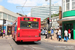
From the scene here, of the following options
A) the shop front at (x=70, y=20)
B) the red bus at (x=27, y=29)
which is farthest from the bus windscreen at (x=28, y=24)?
the shop front at (x=70, y=20)

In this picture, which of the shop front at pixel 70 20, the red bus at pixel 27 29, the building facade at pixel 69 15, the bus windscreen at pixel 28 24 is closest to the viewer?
the red bus at pixel 27 29

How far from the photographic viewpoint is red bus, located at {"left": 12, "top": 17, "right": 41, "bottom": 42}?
13866 millimetres

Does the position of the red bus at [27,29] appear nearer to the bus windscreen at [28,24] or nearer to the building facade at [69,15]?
the bus windscreen at [28,24]

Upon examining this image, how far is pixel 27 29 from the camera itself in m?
14.0

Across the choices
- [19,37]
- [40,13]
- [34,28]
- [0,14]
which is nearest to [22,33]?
[19,37]

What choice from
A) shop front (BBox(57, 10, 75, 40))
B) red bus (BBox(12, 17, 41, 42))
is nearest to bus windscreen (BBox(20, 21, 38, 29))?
red bus (BBox(12, 17, 41, 42))

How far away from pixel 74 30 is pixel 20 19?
11.5m

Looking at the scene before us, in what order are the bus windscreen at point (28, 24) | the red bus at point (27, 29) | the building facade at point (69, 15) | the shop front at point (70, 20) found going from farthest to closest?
the building facade at point (69, 15), the shop front at point (70, 20), the bus windscreen at point (28, 24), the red bus at point (27, 29)

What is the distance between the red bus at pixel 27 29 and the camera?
1387cm

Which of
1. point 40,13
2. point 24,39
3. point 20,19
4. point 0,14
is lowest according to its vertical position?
point 24,39

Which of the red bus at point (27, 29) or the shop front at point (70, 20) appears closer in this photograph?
the red bus at point (27, 29)

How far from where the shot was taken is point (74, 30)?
22.1m

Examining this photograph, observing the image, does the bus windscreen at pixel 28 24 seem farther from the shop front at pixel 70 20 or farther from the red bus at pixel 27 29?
the shop front at pixel 70 20

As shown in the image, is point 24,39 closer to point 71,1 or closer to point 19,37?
point 19,37
